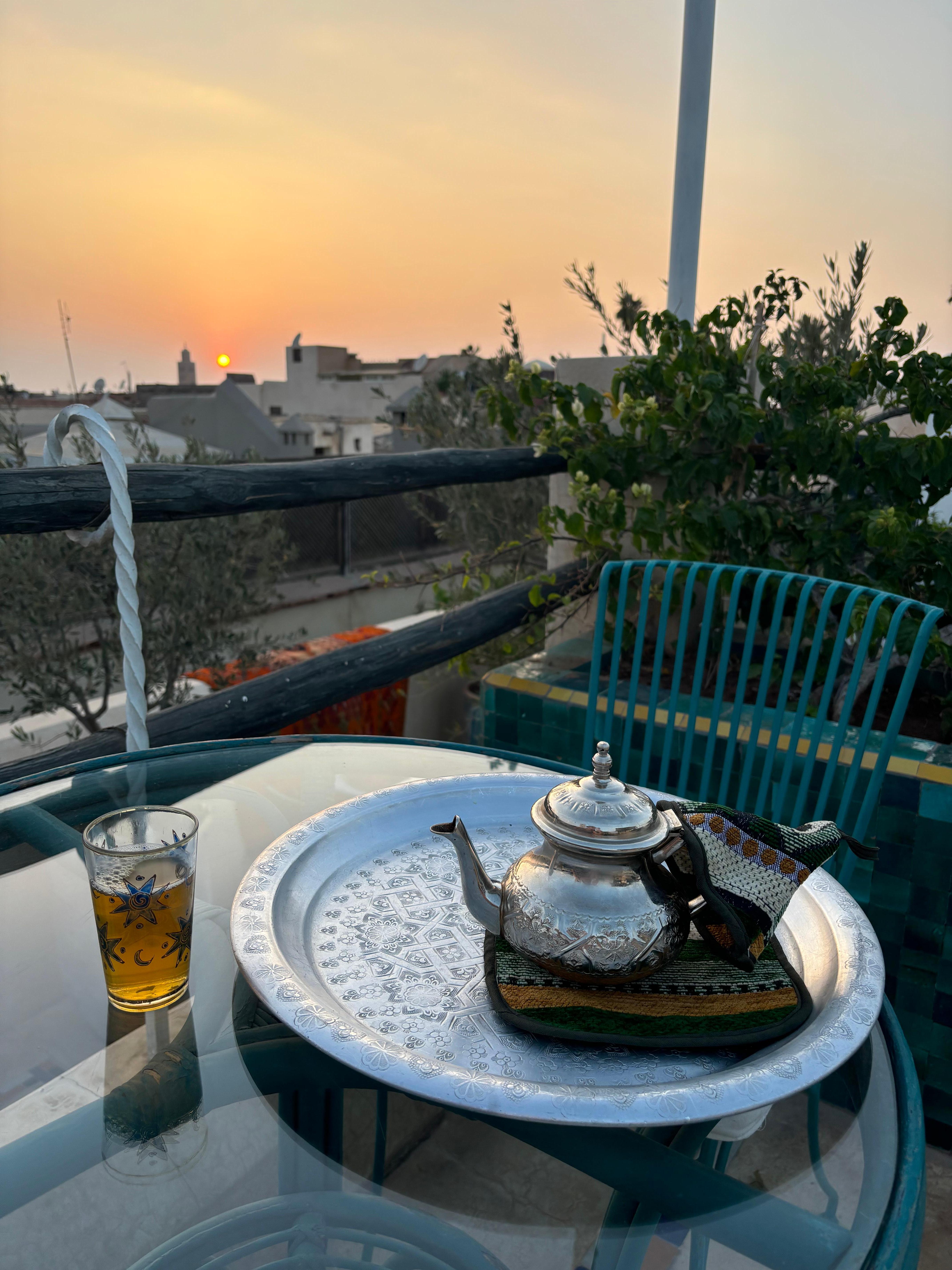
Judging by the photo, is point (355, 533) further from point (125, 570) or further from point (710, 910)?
point (710, 910)

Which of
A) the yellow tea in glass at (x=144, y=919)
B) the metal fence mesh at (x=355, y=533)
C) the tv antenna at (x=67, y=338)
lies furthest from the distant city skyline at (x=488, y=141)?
the yellow tea in glass at (x=144, y=919)

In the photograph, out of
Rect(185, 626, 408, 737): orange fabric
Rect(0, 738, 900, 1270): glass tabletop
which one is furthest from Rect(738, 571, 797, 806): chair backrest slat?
Rect(185, 626, 408, 737): orange fabric

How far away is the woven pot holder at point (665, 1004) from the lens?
0.60 m

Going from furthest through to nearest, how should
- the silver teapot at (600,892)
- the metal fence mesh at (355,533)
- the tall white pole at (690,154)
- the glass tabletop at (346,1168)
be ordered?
the metal fence mesh at (355,533)
the tall white pole at (690,154)
the silver teapot at (600,892)
the glass tabletop at (346,1168)

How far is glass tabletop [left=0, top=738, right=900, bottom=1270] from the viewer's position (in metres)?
0.51

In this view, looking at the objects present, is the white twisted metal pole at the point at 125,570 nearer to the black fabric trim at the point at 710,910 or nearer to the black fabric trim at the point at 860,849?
the black fabric trim at the point at 710,910

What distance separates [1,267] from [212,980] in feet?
21.1

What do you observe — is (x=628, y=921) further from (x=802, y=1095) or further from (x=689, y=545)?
(x=689, y=545)

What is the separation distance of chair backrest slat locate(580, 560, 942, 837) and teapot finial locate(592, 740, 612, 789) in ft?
2.37

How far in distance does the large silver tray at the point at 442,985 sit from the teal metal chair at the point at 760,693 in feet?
1.97

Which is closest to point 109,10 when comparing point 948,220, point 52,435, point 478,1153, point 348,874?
point 948,220

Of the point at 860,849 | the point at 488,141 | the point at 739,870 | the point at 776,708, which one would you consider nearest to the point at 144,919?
the point at 739,870

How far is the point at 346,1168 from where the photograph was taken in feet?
1.79

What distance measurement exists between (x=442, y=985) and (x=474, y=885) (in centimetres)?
8
